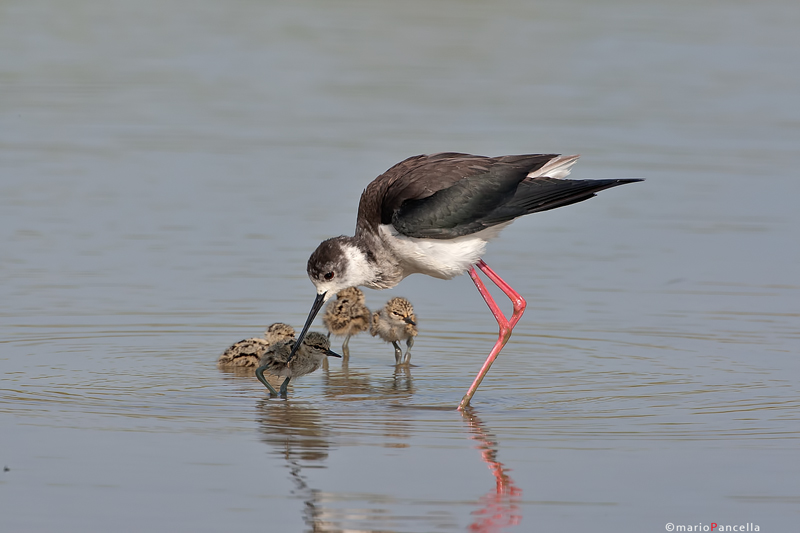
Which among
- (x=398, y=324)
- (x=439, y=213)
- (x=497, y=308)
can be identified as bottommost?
(x=398, y=324)

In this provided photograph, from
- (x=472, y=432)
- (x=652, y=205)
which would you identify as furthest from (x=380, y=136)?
(x=472, y=432)

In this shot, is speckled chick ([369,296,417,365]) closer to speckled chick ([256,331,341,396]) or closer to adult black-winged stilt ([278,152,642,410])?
adult black-winged stilt ([278,152,642,410])

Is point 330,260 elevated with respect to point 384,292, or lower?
elevated

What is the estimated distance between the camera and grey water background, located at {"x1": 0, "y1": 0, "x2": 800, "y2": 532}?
254 inches

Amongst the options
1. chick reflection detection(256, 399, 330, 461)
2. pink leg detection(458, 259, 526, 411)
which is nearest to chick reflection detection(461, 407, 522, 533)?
chick reflection detection(256, 399, 330, 461)

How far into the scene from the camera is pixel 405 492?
632 cm

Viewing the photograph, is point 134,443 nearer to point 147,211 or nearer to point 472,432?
point 472,432

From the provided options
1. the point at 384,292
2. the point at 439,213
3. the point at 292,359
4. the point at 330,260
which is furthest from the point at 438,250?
the point at 384,292

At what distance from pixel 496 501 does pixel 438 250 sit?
2644mm

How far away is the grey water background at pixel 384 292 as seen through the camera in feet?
21.2

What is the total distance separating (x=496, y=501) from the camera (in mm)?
6270

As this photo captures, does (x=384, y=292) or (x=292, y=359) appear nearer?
(x=292, y=359)

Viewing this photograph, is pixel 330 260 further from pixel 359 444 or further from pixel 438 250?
pixel 359 444

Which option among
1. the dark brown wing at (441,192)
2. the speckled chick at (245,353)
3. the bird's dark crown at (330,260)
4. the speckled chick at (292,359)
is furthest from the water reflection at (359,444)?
the dark brown wing at (441,192)
